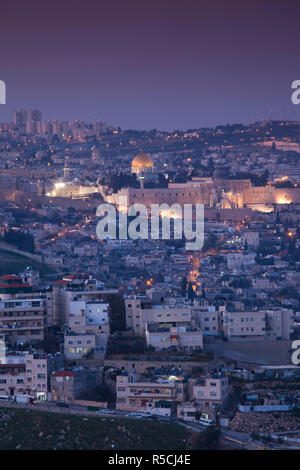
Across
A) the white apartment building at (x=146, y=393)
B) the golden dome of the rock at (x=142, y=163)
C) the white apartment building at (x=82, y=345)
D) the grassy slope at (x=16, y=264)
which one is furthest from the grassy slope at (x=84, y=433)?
the golden dome of the rock at (x=142, y=163)

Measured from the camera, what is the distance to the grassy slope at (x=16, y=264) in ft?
150

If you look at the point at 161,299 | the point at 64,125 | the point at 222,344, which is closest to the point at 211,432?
the point at 222,344

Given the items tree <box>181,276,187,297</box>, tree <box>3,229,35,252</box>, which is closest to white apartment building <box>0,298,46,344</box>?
tree <box>181,276,187,297</box>

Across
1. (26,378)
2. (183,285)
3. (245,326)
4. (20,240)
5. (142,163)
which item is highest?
(142,163)

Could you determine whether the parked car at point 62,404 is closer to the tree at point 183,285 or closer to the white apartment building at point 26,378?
the white apartment building at point 26,378

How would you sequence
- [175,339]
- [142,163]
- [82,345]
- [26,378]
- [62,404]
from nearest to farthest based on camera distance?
[62,404] → [26,378] → [82,345] → [175,339] → [142,163]

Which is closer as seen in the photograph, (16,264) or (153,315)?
(153,315)

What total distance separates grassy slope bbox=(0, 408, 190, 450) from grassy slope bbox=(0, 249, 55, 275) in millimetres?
18180

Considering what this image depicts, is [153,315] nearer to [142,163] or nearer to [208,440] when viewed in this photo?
[208,440]

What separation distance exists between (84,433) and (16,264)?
21.3 meters

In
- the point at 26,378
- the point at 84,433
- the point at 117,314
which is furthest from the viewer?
the point at 117,314

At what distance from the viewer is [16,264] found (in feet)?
154

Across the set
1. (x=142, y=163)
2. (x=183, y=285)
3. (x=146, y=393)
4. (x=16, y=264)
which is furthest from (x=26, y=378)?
(x=142, y=163)

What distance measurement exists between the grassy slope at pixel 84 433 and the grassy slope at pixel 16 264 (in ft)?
59.6
